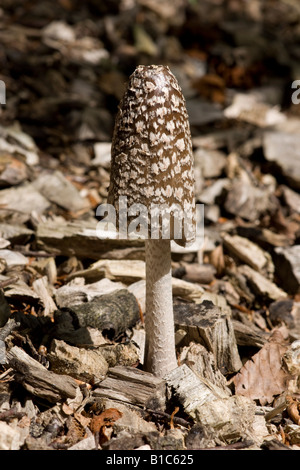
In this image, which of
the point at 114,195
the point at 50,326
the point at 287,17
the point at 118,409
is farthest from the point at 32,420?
the point at 287,17

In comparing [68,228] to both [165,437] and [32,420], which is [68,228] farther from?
[165,437]

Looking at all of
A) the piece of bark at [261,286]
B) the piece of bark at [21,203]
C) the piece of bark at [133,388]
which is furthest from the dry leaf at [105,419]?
the piece of bark at [21,203]

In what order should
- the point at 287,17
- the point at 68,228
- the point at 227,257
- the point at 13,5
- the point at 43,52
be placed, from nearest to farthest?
the point at 68,228, the point at 227,257, the point at 43,52, the point at 13,5, the point at 287,17

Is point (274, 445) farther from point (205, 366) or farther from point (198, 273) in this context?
point (198, 273)

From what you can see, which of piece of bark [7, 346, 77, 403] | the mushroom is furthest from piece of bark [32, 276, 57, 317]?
the mushroom

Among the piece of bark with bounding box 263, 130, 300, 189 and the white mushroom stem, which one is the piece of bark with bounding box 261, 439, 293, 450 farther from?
Answer: the piece of bark with bounding box 263, 130, 300, 189

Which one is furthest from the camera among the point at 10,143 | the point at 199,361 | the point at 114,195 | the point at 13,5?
the point at 13,5
